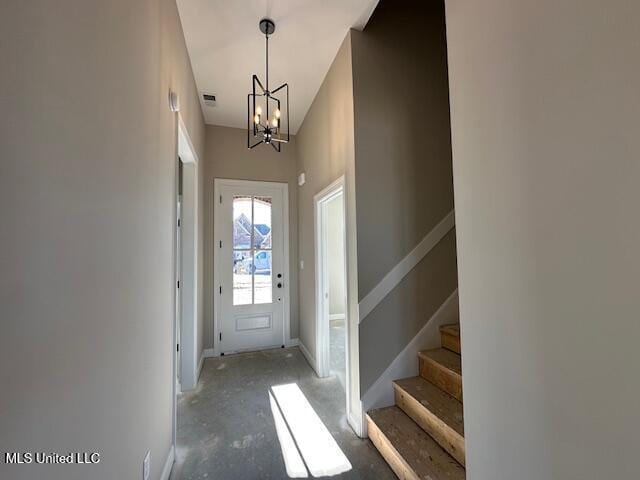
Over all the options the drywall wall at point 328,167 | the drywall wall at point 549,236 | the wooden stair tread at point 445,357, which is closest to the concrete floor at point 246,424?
the drywall wall at point 328,167

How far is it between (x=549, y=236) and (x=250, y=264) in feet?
11.3

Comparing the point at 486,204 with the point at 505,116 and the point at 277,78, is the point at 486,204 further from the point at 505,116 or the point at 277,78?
the point at 277,78

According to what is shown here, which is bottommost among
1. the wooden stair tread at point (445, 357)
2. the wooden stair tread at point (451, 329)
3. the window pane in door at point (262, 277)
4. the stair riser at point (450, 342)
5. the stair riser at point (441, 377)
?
the stair riser at point (441, 377)

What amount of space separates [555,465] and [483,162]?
0.98 metres

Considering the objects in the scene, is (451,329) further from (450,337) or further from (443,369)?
(443,369)

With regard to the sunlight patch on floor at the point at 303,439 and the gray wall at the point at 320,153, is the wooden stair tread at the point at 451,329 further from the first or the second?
the sunlight patch on floor at the point at 303,439

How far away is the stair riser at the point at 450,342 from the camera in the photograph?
211 cm

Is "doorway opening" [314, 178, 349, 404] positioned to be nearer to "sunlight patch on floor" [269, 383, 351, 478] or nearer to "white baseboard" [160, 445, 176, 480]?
"sunlight patch on floor" [269, 383, 351, 478]

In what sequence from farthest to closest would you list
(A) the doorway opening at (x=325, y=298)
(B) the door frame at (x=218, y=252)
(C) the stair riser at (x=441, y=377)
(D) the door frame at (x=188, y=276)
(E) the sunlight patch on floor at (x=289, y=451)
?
(B) the door frame at (x=218, y=252)
(D) the door frame at (x=188, y=276)
(A) the doorway opening at (x=325, y=298)
(C) the stair riser at (x=441, y=377)
(E) the sunlight patch on floor at (x=289, y=451)

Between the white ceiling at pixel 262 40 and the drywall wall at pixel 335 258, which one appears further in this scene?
the drywall wall at pixel 335 258

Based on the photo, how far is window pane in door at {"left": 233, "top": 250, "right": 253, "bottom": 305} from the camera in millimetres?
3746

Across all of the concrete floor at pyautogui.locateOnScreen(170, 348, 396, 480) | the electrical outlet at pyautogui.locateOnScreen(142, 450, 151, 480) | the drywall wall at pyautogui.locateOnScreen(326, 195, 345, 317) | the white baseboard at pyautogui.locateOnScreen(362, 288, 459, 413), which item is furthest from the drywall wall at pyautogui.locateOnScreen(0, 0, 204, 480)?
the drywall wall at pyautogui.locateOnScreen(326, 195, 345, 317)

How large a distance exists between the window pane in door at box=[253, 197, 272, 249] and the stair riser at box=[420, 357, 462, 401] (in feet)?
8.24

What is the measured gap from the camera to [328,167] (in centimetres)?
274
